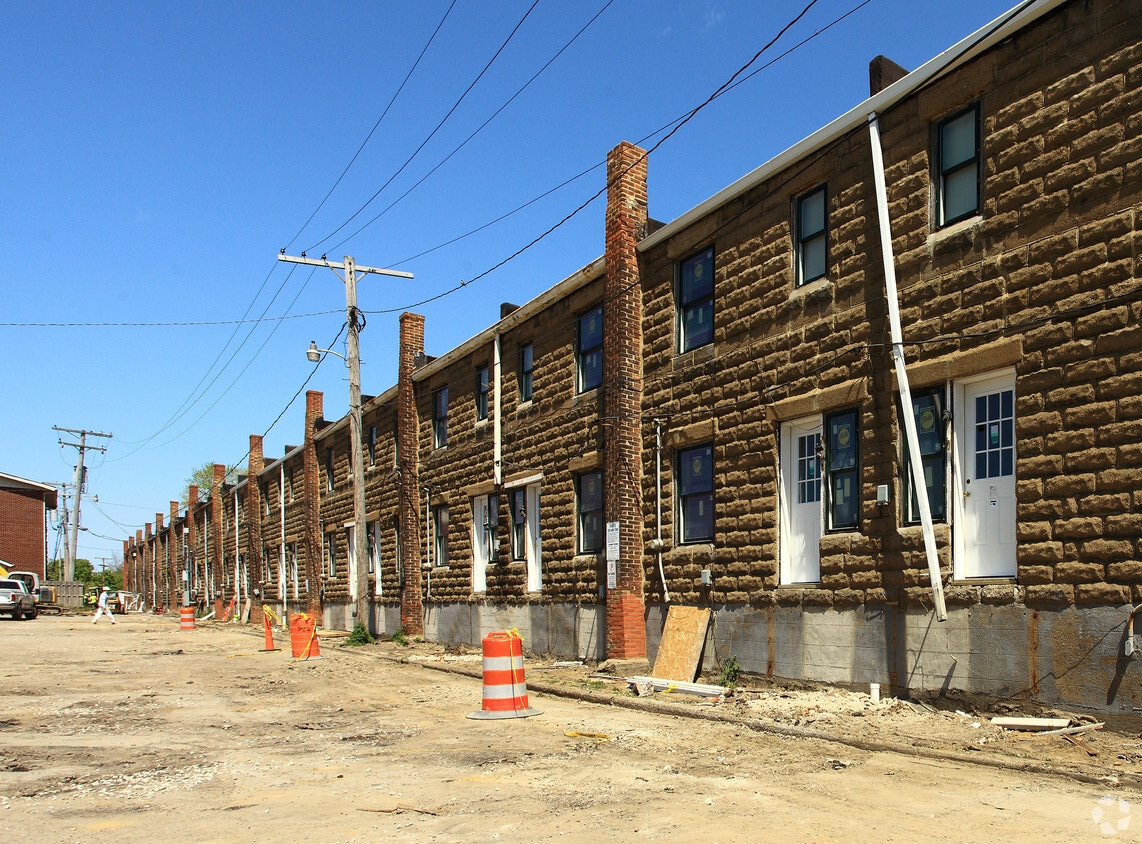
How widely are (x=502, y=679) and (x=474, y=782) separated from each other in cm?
419

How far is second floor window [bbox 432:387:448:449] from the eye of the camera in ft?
86.1

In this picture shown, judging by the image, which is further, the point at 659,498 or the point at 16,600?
the point at 16,600

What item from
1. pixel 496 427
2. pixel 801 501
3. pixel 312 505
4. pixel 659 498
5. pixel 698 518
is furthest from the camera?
pixel 312 505

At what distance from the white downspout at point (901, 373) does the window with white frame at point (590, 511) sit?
7737 millimetres

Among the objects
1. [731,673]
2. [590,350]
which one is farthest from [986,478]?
[590,350]

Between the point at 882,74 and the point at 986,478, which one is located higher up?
the point at 882,74

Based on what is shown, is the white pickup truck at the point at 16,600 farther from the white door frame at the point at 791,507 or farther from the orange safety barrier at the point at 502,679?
the white door frame at the point at 791,507

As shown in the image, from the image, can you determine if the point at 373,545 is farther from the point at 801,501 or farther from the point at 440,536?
the point at 801,501

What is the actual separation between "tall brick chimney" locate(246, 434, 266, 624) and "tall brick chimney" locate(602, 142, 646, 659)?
1297 inches

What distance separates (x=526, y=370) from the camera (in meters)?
22.0

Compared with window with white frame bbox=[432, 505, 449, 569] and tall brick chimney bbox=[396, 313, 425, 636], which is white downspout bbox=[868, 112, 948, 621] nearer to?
window with white frame bbox=[432, 505, 449, 569]

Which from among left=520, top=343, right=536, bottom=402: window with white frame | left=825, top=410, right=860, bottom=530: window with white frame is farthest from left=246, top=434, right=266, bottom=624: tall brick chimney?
left=825, top=410, right=860, bottom=530: window with white frame

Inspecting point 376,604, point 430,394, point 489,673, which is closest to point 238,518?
point 376,604

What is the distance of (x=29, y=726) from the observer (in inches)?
476
